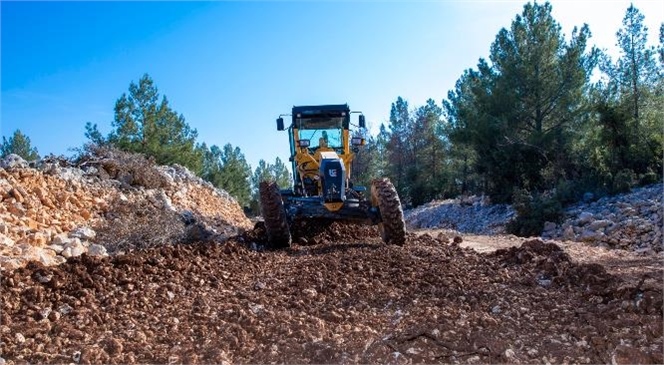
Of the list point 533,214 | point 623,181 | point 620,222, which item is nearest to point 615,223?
point 620,222

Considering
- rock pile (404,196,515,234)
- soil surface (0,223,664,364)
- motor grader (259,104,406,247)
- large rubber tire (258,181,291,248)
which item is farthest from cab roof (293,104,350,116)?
rock pile (404,196,515,234)

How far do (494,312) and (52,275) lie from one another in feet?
14.2

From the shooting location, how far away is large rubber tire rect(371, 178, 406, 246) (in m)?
7.73

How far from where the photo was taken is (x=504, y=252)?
22.8 feet

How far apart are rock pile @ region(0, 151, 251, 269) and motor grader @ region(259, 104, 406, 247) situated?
2.24 meters

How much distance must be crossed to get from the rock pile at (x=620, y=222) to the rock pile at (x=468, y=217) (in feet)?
9.12

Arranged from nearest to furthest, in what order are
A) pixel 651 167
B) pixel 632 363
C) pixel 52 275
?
1. pixel 632 363
2. pixel 52 275
3. pixel 651 167

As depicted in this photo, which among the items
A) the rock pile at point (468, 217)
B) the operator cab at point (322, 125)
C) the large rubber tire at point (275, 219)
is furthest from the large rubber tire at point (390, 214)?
the rock pile at point (468, 217)

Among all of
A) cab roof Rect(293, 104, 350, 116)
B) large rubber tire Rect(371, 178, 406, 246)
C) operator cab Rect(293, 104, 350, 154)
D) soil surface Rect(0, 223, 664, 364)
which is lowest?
soil surface Rect(0, 223, 664, 364)

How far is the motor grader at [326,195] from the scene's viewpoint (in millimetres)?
7832

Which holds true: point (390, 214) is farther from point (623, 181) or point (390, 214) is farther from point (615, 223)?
point (623, 181)

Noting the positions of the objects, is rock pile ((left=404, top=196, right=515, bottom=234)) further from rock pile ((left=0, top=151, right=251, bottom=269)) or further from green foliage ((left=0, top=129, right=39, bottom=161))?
green foliage ((left=0, top=129, right=39, bottom=161))

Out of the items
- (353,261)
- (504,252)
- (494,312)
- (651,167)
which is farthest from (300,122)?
(651,167)

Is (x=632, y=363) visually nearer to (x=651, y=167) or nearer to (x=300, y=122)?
(x=300, y=122)
